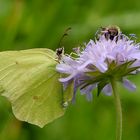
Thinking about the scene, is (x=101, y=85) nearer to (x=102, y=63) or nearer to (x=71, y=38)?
(x=102, y=63)

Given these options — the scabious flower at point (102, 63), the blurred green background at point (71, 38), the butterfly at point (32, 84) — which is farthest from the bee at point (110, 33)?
the blurred green background at point (71, 38)

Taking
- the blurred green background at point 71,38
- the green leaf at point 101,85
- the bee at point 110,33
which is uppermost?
the bee at point 110,33

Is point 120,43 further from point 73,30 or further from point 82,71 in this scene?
point 73,30

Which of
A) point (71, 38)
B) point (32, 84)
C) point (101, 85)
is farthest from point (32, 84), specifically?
point (71, 38)

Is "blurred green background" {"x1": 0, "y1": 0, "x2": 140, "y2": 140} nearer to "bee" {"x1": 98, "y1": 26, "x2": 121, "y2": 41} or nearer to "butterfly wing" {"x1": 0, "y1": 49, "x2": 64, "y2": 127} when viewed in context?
"butterfly wing" {"x1": 0, "y1": 49, "x2": 64, "y2": 127}

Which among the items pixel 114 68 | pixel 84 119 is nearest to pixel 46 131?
pixel 84 119

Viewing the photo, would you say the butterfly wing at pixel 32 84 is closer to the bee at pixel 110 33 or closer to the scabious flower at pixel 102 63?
the scabious flower at pixel 102 63
